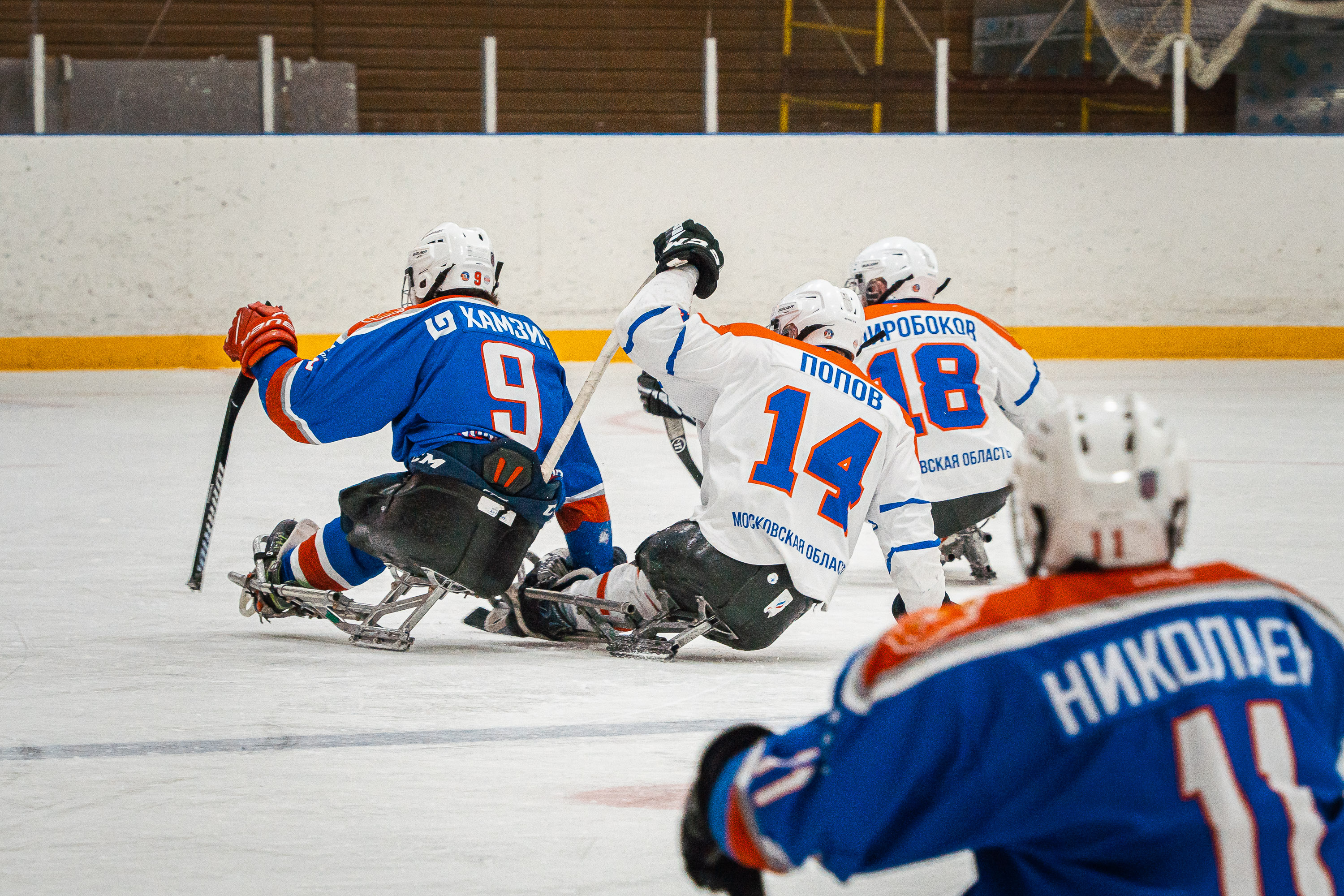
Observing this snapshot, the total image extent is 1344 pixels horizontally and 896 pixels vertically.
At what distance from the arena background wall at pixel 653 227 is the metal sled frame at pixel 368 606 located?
776cm

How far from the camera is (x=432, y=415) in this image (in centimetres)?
409

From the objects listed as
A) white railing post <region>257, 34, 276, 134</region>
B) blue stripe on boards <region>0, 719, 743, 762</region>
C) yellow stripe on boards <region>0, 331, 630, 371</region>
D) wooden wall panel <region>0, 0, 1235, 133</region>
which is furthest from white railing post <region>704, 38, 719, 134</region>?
blue stripe on boards <region>0, 719, 743, 762</region>

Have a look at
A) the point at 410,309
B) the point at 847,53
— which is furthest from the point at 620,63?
the point at 410,309

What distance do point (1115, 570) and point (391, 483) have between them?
2.87m

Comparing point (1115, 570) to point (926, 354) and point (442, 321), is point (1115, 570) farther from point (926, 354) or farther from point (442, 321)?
point (926, 354)

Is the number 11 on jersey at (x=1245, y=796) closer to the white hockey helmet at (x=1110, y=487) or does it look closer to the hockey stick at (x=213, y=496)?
the white hockey helmet at (x=1110, y=487)

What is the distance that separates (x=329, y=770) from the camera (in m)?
3.05

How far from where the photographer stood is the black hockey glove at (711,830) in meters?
1.50

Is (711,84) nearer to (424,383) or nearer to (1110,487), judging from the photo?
(424,383)

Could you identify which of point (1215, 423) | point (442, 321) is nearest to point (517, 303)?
point (1215, 423)

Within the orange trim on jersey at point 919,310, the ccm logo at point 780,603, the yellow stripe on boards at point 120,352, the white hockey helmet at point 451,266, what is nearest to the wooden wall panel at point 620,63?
the yellow stripe on boards at point 120,352

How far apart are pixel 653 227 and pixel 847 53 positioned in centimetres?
198

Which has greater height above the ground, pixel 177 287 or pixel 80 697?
pixel 177 287

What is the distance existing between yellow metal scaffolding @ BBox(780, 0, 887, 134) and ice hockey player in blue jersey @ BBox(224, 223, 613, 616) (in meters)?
8.77
